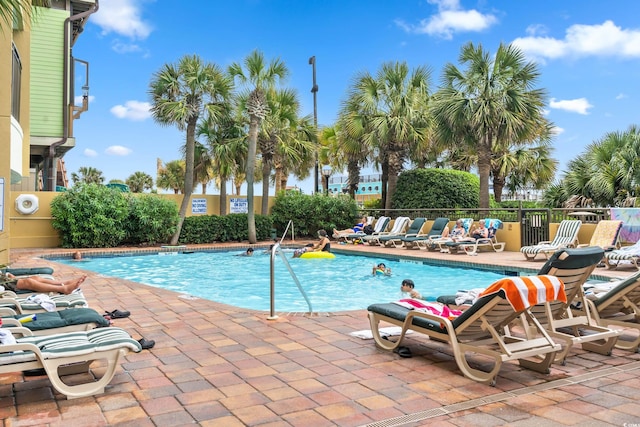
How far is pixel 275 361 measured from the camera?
433 cm

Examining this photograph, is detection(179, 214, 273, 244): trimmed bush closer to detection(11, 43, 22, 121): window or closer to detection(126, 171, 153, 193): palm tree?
detection(11, 43, 22, 121): window

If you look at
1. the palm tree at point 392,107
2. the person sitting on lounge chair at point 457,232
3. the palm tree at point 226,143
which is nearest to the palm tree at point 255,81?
the palm tree at point 226,143

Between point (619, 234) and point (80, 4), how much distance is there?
830 inches

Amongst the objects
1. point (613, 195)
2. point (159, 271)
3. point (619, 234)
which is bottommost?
point (159, 271)

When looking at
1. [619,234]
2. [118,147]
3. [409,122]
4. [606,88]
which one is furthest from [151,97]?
[118,147]

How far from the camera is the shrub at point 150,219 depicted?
677 inches

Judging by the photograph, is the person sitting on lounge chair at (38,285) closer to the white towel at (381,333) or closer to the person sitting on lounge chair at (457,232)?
the white towel at (381,333)

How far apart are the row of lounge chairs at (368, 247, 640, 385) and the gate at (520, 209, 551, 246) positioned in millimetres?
9195

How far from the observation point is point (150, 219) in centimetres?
1736

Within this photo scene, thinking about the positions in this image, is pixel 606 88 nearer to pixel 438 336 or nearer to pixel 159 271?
pixel 159 271

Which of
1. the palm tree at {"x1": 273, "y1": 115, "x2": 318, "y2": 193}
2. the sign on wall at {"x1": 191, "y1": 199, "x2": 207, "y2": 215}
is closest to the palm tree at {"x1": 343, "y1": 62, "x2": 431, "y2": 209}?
the palm tree at {"x1": 273, "y1": 115, "x2": 318, "y2": 193}

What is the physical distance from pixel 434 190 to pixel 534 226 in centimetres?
736

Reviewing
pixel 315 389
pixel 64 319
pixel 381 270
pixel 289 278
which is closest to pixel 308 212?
pixel 289 278

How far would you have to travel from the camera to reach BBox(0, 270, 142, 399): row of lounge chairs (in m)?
3.25
